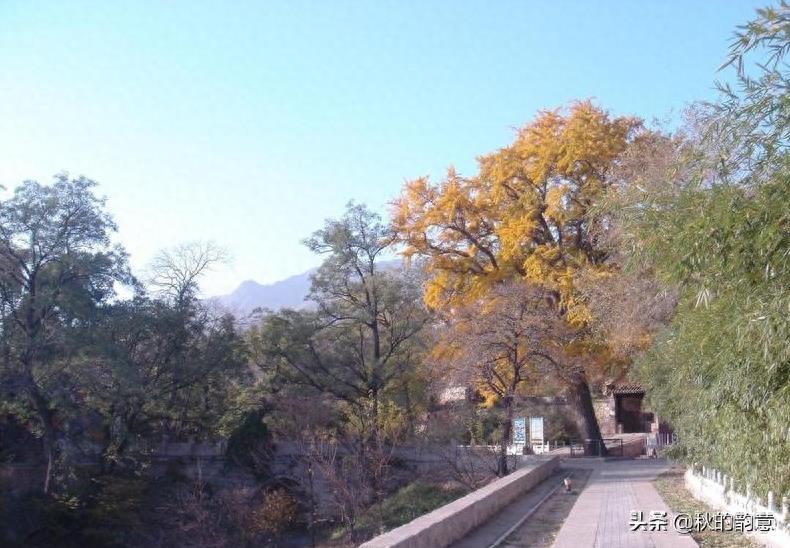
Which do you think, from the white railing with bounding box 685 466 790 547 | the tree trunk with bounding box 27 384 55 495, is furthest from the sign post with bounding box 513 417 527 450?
the tree trunk with bounding box 27 384 55 495

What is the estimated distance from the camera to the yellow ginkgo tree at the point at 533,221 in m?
31.6

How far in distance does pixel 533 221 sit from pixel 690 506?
17.5 meters

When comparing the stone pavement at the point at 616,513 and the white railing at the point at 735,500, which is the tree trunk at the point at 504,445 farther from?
the white railing at the point at 735,500

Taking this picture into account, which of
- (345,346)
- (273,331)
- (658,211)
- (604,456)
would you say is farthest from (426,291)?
(658,211)

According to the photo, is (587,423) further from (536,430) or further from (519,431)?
(519,431)

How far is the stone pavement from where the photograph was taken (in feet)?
39.8

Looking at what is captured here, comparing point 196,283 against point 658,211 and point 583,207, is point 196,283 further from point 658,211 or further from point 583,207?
point 658,211

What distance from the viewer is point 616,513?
15.9 meters

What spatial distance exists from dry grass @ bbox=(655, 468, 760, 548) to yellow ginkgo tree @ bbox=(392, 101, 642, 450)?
23.0 ft

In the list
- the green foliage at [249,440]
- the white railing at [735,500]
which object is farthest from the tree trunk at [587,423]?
the green foliage at [249,440]

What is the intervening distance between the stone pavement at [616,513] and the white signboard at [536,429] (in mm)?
6003

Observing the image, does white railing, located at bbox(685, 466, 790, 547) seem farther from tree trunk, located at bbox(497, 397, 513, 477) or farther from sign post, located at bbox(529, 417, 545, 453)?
sign post, located at bbox(529, 417, 545, 453)

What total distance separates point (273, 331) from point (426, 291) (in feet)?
23.5

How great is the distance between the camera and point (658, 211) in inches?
308
